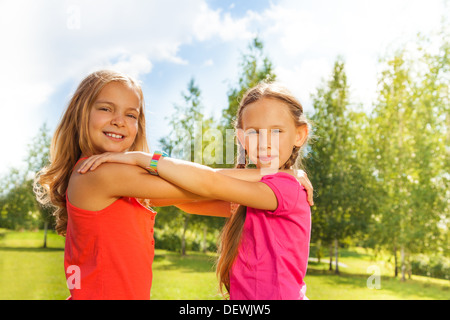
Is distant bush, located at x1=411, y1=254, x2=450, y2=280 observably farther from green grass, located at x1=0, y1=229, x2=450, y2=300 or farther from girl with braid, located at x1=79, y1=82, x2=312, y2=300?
girl with braid, located at x1=79, y1=82, x2=312, y2=300

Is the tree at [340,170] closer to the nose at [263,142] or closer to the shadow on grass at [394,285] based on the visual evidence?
the shadow on grass at [394,285]

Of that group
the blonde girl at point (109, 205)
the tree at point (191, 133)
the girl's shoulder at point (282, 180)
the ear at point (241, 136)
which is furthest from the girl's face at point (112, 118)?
the tree at point (191, 133)

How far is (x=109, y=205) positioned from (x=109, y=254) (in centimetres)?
14

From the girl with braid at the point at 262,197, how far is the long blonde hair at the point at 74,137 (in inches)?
9.0

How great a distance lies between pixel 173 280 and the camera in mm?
11172

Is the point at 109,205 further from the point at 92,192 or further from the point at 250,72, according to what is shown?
the point at 250,72

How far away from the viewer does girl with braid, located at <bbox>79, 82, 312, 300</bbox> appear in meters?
1.27

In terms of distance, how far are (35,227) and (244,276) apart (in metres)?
11.4

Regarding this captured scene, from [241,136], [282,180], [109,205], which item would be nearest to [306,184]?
[282,180]

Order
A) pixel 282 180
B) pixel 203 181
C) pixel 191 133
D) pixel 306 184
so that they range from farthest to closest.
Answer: pixel 191 133, pixel 306 184, pixel 282 180, pixel 203 181

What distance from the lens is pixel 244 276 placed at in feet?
4.28

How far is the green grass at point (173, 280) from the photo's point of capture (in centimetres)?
1038
